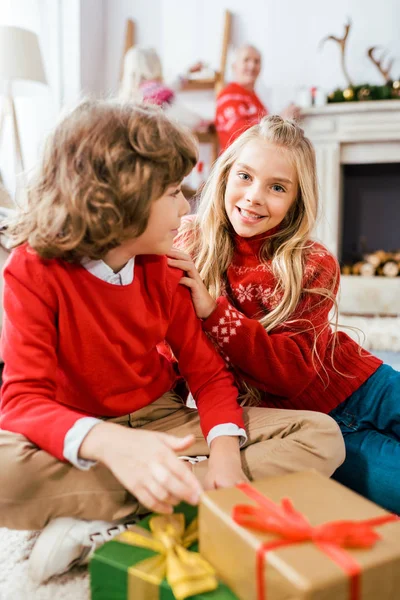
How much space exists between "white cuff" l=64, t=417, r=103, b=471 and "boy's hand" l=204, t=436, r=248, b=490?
0.17 meters

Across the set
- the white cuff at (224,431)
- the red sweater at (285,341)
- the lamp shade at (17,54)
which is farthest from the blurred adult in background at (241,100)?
the white cuff at (224,431)

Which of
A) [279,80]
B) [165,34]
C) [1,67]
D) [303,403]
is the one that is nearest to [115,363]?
[303,403]

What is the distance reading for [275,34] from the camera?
361 centimetres

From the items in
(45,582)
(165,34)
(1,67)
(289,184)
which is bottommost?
(45,582)

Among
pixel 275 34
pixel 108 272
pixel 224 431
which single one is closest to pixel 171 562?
pixel 224 431

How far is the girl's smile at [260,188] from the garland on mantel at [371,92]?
2436 millimetres

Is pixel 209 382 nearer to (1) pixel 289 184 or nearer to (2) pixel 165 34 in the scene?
(1) pixel 289 184

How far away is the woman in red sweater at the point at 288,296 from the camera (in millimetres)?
1080

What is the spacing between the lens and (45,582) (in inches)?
30.8

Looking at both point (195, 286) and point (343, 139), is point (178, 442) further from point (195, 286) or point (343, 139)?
point (343, 139)

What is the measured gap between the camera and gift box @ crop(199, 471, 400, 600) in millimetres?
523

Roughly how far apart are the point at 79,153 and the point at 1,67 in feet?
7.02

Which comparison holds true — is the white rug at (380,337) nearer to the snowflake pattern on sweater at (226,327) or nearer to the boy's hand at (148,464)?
the snowflake pattern on sweater at (226,327)

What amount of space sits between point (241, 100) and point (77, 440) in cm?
284
